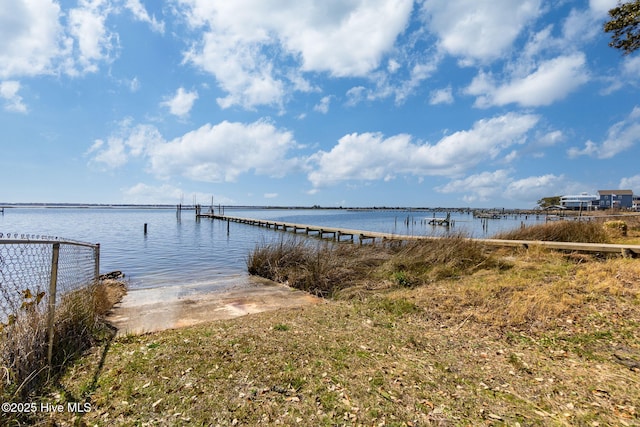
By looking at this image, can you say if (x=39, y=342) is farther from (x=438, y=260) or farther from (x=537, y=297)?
(x=438, y=260)

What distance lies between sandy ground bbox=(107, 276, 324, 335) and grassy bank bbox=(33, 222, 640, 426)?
76 cm

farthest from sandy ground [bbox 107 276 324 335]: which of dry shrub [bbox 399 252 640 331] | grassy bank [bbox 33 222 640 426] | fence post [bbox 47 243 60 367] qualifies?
dry shrub [bbox 399 252 640 331]

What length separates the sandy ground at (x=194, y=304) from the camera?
5.79 m

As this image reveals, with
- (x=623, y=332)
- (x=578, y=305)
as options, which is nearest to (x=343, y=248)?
(x=578, y=305)

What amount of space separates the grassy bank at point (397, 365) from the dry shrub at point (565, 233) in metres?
7.95

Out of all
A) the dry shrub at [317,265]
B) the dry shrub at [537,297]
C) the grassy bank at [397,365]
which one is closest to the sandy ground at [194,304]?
the dry shrub at [317,265]

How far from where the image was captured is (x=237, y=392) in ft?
10.4

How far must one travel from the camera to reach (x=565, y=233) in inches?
552

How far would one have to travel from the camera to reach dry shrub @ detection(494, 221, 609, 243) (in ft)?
44.7

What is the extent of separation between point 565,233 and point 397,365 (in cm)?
1421

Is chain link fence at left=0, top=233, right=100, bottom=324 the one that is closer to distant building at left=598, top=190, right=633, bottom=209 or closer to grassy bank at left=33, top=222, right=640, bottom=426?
grassy bank at left=33, top=222, right=640, bottom=426

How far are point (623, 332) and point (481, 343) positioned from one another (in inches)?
79.2

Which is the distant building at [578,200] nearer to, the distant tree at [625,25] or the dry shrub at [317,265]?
the distant tree at [625,25]

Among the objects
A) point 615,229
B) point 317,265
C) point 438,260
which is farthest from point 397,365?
point 615,229
